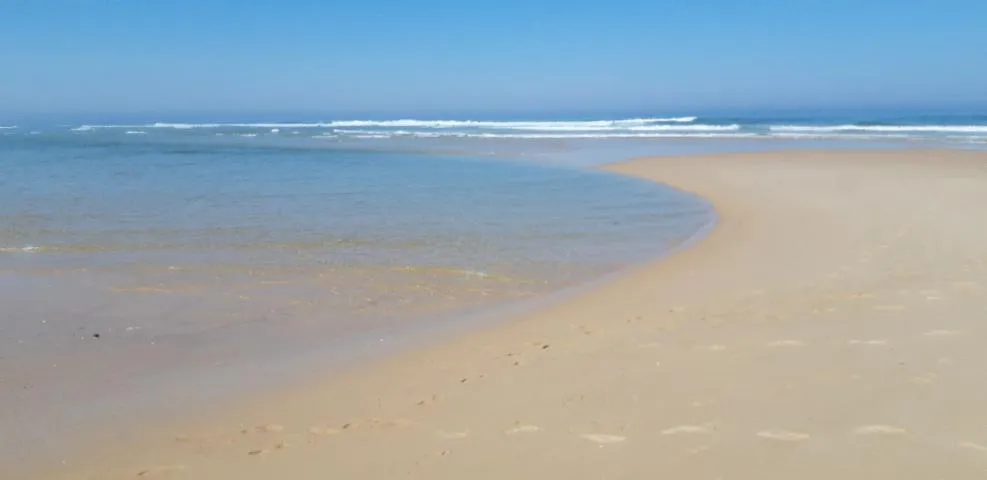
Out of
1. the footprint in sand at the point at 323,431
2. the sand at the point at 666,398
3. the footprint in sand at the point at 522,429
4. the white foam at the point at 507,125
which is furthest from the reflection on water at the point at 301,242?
the white foam at the point at 507,125

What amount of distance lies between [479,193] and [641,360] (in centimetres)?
1037

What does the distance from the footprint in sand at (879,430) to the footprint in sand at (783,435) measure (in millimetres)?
273

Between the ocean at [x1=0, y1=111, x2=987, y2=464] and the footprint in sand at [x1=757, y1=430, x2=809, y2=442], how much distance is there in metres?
2.94

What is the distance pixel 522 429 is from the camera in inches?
157

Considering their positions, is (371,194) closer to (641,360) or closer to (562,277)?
(562,277)

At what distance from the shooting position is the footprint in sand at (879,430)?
3.76 m

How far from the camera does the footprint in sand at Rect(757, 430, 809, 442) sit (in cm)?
374

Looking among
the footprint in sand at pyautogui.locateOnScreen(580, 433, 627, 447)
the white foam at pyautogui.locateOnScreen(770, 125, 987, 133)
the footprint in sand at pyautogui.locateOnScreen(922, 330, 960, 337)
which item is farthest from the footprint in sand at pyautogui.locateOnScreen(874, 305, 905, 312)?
the white foam at pyautogui.locateOnScreen(770, 125, 987, 133)

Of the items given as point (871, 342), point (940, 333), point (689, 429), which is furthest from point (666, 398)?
point (940, 333)

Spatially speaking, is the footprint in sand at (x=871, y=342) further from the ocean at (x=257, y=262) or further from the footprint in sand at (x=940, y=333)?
the ocean at (x=257, y=262)

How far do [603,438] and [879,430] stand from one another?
137 cm

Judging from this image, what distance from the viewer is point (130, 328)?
6.16m

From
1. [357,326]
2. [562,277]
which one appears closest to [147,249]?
[357,326]

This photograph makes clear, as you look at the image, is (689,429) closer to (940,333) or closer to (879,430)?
(879,430)
